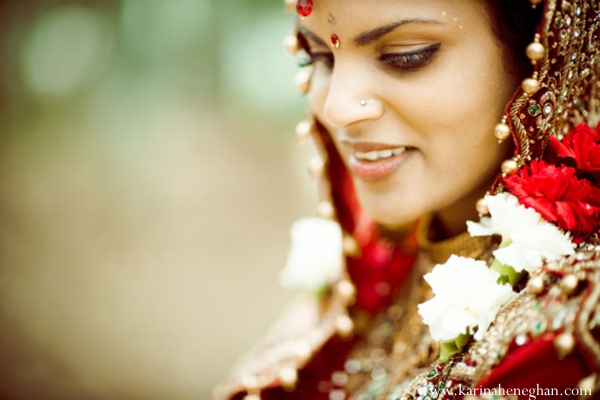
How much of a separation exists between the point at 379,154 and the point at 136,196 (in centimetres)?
419

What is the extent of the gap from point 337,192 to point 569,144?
0.76 meters

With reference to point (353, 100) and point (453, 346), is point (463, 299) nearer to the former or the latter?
point (453, 346)

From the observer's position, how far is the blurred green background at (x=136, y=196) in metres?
3.40

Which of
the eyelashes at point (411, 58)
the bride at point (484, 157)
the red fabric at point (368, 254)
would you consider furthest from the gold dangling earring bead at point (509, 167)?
the red fabric at point (368, 254)

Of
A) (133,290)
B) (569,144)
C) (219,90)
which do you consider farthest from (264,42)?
(569,144)

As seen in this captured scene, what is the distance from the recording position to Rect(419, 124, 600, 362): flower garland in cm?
95

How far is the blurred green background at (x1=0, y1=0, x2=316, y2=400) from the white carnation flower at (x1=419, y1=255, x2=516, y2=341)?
254cm

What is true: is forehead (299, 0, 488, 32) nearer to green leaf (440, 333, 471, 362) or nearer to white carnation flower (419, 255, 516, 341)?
white carnation flower (419, 255, 516, 341)

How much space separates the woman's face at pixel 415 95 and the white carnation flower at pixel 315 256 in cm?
53

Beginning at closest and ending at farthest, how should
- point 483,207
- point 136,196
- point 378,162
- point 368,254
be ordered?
point 483,207 → point 378,162 → point 368,254 → point 136,196

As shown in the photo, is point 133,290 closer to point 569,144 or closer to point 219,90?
point 569,144

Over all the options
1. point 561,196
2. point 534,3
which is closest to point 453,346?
point 561,196

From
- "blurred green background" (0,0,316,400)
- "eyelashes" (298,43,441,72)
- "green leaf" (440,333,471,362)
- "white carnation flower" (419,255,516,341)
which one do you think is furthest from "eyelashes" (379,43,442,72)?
"blurred green background" (0,0,316,400)

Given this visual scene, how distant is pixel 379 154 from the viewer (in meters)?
1.17
